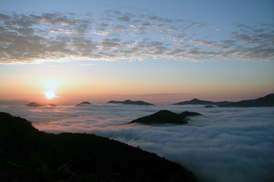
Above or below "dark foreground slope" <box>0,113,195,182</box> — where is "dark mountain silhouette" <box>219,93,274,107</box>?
above

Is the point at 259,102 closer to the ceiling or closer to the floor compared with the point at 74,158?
closer to the ceiling

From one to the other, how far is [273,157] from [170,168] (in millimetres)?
22665

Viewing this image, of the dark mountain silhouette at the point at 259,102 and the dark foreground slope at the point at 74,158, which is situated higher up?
the dark mountain silhouette at the point at 259,102

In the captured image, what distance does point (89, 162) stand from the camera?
17.1m

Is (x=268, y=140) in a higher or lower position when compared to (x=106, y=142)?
lower

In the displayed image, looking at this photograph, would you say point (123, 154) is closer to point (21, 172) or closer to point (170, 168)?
point (170, 168)

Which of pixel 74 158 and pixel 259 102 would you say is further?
pixel 259 102

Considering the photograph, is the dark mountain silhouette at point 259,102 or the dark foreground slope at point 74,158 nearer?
the dark foreground slope at point 74,158

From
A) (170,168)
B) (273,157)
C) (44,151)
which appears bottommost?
(273,157)

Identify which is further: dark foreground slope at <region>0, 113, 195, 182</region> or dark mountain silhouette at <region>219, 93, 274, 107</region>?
dark mountain silhouette at <region>219, 93, 274, 107</region>

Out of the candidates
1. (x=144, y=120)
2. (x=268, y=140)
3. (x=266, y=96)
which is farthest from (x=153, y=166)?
(x=266, y=96)

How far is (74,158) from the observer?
56.7 ft

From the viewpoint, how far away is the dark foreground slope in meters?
12.5

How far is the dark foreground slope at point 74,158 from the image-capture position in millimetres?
12469
